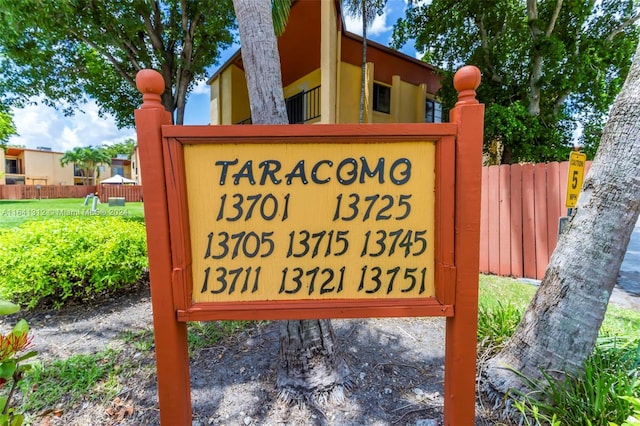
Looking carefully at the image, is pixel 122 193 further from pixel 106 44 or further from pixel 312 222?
pixel 312 222

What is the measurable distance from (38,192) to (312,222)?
1607 inches

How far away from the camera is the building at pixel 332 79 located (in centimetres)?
739

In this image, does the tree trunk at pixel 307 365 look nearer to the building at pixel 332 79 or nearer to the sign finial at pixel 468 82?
the sign finial at pixel 468 82

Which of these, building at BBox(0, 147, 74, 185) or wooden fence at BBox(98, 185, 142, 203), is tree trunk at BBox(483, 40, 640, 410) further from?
building at BBox(0, 147, 74, 185)

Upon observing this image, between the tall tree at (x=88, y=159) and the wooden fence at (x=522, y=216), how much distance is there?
65.4m

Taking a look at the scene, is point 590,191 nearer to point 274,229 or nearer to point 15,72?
point 274,229

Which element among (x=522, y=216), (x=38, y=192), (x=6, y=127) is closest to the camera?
(x=522, y=216)

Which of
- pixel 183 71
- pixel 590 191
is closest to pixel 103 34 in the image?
pixel 183 71

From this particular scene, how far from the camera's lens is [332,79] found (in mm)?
7320

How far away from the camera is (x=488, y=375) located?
2.03 metres

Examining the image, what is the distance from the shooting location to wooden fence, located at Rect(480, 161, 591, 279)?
4.63 metres

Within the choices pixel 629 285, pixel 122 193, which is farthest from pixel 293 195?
pixel 122 193

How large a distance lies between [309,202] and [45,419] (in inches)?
86.7

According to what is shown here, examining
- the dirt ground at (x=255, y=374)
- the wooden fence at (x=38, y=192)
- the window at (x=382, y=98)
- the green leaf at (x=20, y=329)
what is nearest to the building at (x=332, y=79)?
the window at (x=382, y=98)
